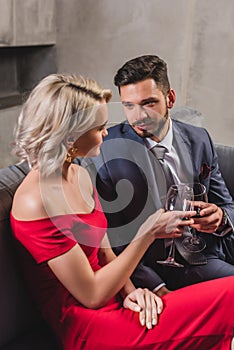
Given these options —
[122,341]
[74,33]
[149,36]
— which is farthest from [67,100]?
[74,33]

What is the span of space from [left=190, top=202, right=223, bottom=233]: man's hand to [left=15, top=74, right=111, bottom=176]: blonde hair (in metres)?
0.44

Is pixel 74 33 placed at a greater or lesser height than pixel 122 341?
greater

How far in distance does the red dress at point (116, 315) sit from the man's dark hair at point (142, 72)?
494mm

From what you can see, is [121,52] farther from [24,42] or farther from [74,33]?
[24,42]

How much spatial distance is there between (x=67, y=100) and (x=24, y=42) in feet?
8.68

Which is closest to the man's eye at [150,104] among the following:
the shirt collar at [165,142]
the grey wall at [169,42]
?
the shirt collar at [165,142]

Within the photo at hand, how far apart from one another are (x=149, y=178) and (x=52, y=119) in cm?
49

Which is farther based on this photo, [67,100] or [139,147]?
[139,147]

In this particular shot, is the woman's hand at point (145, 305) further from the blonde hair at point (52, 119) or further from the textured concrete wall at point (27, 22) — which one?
the textured concrete wall at point (27, 22)

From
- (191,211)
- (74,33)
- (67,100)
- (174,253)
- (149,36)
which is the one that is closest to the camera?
(67,100)

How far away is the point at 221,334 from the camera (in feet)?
3.76

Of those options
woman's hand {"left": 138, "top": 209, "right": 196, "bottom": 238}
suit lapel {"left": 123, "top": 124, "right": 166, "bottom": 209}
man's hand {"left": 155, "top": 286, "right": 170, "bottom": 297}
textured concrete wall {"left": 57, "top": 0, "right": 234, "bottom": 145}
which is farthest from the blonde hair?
textured concrete wall {"left": 57, "top": 0, "right": 234, "bottom": 145}

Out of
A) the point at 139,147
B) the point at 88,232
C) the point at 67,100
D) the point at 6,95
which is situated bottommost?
the point at 6,95

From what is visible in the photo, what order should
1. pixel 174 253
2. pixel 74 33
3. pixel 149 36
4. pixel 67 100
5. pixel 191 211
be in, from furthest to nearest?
1. pixel 74 33
2. pixel 149 36
3. pixel 174 253
4. pixel 191 211
5. pixel 67 100
